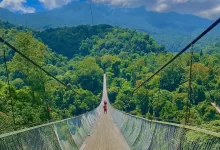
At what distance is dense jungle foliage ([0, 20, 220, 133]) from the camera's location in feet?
90.5

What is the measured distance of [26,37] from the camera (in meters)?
30.6

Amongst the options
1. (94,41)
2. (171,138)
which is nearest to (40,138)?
(171,138)

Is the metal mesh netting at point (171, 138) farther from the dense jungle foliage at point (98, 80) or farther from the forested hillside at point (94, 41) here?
the forested hillside at point (94, 41)

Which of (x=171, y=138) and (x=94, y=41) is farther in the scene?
(x=94, y=41)

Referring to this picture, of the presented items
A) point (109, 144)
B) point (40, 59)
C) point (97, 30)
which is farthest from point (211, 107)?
point (97, 30)

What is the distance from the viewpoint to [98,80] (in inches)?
3386

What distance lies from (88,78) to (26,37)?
53916mm

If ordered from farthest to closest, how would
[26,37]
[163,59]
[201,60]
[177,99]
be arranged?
[163,59]
[201,60]
[177,99]
[26,37]

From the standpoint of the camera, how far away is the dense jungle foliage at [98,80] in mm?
27594

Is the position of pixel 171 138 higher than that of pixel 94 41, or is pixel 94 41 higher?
pixel 94 41

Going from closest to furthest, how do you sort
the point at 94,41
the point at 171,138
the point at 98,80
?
the point at 171,138
the point at 98,80
the point at 94,41

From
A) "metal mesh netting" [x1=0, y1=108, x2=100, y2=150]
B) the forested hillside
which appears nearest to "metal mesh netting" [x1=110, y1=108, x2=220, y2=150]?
"metal mesh netting" [x1=0, y1=108, x2=100, y2=150]

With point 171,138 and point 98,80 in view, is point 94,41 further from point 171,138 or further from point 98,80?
point 171,138

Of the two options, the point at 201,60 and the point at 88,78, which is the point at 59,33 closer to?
the point at 88,78
